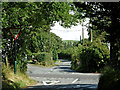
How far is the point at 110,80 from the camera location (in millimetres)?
7609

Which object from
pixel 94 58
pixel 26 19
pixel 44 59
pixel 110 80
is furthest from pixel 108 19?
pixel 44 59

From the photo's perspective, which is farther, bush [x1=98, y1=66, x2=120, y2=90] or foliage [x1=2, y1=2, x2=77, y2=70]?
foliage [x1=2, y1=2, x2=77, y2=70]

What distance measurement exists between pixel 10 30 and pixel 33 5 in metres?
2.33

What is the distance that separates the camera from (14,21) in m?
12.6

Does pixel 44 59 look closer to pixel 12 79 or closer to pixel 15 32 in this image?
pixel 15 32

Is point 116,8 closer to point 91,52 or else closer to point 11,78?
point 11,78

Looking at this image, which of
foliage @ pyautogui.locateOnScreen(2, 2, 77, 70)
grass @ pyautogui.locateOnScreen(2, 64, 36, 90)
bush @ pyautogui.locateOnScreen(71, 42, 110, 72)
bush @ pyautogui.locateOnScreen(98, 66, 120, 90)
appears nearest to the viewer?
bush @ pyautogui.locateOnScreen(98, 66, 120, 90)

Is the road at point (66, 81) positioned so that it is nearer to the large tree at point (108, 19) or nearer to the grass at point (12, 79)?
the grass at point (12, 79)

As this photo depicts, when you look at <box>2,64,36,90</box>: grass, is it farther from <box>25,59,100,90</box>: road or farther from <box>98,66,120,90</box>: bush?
<box>98,66,120,90</box>: bush

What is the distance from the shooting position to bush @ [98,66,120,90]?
286 inches

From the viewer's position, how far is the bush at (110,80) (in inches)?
286

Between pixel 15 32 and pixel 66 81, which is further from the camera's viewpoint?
pixel 66 81

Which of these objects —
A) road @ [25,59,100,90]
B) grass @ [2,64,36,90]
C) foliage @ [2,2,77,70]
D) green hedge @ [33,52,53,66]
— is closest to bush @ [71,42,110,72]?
road @ [25,59,100,90]

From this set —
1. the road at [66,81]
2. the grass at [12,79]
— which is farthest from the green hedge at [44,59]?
the grass at [12,79]
